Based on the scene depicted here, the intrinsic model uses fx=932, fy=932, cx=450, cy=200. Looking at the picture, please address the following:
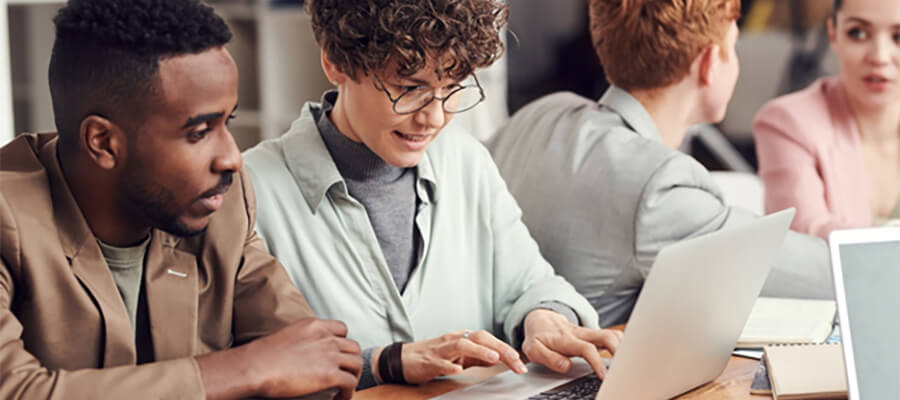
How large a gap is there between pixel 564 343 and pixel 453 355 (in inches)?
6.3

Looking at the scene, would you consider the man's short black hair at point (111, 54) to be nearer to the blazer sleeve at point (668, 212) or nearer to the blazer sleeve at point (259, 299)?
the blazer sleeve at point (259, 299)

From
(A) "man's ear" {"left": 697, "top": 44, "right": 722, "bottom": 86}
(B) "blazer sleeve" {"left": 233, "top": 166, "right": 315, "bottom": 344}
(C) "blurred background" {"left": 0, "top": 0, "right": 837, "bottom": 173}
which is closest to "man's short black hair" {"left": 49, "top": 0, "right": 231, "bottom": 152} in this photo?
(B) "blazer sleeve" {"left": 233, "top": 166, "right": 315, "bottom": 344}

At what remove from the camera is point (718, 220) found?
155 centimetres

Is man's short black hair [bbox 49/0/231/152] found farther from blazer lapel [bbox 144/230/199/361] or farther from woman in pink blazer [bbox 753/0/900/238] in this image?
woman in pink blazer [bbox 753/0/900/238]

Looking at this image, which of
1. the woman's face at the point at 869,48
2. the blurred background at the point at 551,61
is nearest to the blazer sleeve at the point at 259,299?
the woman's face at the point at 869,48

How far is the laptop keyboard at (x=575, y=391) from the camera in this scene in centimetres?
115

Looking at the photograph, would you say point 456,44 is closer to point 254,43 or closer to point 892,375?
point 892,375

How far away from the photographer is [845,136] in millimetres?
2107

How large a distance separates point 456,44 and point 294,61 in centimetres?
268

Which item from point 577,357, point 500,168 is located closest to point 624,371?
point 577,357

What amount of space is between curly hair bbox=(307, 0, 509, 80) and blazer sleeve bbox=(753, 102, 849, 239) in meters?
1.05

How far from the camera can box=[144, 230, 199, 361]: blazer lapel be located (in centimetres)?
101

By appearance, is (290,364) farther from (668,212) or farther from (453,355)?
(668,212)

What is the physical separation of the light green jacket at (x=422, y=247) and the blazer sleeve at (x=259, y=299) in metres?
0.17
